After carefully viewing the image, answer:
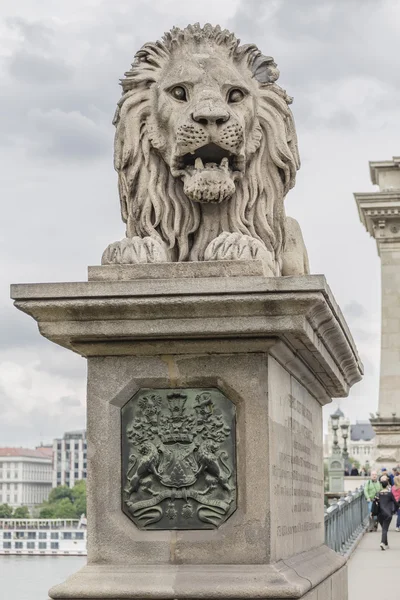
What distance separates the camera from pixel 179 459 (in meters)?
7.32

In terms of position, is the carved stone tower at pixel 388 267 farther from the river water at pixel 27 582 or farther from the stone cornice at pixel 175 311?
the stone cornice at pixel 175 311

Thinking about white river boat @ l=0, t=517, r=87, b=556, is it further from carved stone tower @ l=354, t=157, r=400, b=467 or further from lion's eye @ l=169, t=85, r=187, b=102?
carved stone tower @ l=354, t=157, r=400, b=467

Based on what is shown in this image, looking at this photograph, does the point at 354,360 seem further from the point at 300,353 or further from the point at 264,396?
the point at 264,396

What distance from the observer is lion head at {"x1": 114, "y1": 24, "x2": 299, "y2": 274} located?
8133mm

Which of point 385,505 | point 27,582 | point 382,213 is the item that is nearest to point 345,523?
point 385,505

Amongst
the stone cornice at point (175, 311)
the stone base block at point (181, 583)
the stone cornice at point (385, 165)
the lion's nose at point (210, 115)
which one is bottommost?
the stone base block at point (181, 583)

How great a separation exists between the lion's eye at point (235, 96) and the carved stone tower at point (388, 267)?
37150mm

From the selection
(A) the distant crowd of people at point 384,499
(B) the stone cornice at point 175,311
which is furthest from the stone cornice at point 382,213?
(B) the stone cornice at point 175,311

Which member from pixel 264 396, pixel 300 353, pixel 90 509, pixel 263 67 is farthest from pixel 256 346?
pixel 263 67

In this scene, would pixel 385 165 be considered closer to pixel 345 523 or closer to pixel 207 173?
pixel 345 523

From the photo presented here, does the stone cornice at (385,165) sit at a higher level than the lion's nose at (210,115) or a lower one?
higher

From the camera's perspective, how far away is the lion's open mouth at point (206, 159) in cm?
815

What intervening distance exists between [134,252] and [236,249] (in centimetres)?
61

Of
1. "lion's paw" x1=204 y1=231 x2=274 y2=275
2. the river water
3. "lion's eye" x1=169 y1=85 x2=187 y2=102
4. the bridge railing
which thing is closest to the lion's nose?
"lion's eye" x1=169 y1=85 x2=187 y2=102
